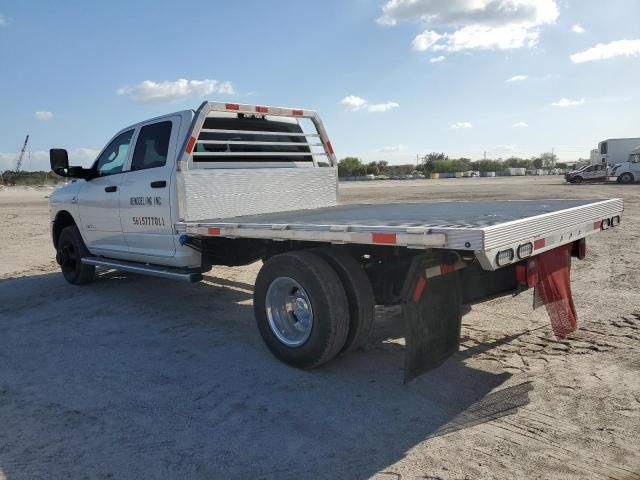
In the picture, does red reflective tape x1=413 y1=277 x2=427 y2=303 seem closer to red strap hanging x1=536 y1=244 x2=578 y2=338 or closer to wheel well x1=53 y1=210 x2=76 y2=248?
red strap hanging x1=536 y1=244 x2=578 y2=338

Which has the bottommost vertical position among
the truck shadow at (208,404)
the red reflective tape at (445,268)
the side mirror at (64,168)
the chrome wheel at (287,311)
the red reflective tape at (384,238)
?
the truck shadow at (208,404)

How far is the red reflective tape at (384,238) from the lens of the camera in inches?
136

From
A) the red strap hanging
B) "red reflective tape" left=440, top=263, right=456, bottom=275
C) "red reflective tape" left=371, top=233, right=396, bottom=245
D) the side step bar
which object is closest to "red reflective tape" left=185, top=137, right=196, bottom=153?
the side step bar

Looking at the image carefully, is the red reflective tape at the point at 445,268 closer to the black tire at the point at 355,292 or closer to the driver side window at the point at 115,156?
the black tire at the point at 355,292

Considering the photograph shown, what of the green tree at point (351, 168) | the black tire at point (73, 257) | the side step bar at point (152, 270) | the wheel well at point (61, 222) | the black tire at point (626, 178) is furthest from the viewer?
the green tree at point (351, 168)

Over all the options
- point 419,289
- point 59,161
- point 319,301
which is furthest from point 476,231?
point 59,161

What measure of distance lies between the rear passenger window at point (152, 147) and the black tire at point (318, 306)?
2.51m


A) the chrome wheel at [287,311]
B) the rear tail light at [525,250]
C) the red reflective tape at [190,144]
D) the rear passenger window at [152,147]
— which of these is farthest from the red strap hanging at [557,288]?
the rear passenger window at [152,147]

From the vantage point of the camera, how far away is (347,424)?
3.47m

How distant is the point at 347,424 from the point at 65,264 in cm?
626

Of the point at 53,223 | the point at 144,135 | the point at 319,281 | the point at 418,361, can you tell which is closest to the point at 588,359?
the point at 418,361

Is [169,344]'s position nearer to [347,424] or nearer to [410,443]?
[347,424]

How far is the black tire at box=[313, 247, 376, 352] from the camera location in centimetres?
415

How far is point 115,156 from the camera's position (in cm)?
709
